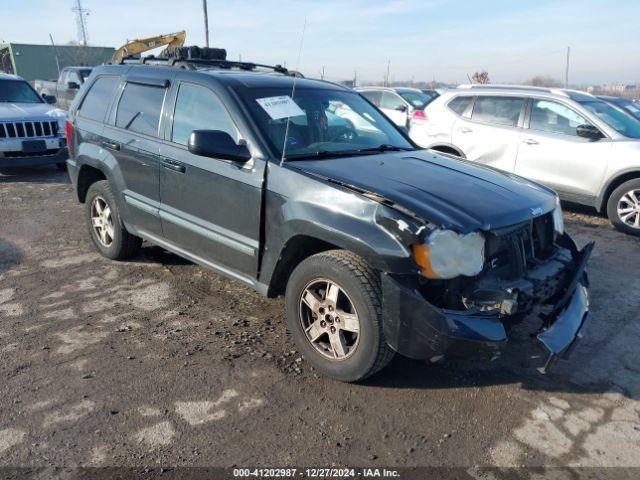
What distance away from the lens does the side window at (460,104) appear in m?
8.19

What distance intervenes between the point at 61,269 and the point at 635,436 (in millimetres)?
4821

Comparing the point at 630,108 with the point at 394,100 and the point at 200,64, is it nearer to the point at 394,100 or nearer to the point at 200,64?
the point at 394,100

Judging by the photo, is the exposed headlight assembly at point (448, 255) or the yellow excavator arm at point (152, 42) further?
the yellow excavator arm at point (152, 42)

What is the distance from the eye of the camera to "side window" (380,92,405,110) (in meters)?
12.9

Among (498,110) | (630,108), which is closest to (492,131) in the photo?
(498,110)

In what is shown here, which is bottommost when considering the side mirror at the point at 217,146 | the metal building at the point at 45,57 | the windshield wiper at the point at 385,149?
the metal building at the point at 45,57

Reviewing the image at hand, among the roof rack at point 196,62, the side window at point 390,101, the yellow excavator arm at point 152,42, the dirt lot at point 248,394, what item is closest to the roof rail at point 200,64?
the roof rack at point 196,62

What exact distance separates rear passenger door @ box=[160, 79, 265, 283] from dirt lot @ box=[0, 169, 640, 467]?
0.56m

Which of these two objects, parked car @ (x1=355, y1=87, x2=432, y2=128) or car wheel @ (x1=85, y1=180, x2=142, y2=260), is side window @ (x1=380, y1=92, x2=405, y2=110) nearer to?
parked car @ (x1=355, y1=87, x2=432, y2=128)

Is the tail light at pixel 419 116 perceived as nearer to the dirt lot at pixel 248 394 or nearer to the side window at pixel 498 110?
the side window at pixel 498 110

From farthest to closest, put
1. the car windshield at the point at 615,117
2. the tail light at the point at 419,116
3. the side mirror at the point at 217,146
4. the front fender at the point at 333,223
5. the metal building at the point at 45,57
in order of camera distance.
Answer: the metal building at the point at 45,57, the tail light at the point at 419,116, the car windshield at the point at 615,117, the side mirror at the point at 217,146, the front fender at the point at 333,223

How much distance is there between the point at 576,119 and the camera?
23.7 ft

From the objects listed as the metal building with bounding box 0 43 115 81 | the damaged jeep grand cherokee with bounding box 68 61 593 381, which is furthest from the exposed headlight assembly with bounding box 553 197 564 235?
the metal building with bounding box 0 43 115 81

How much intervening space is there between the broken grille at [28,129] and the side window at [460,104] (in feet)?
22.3
